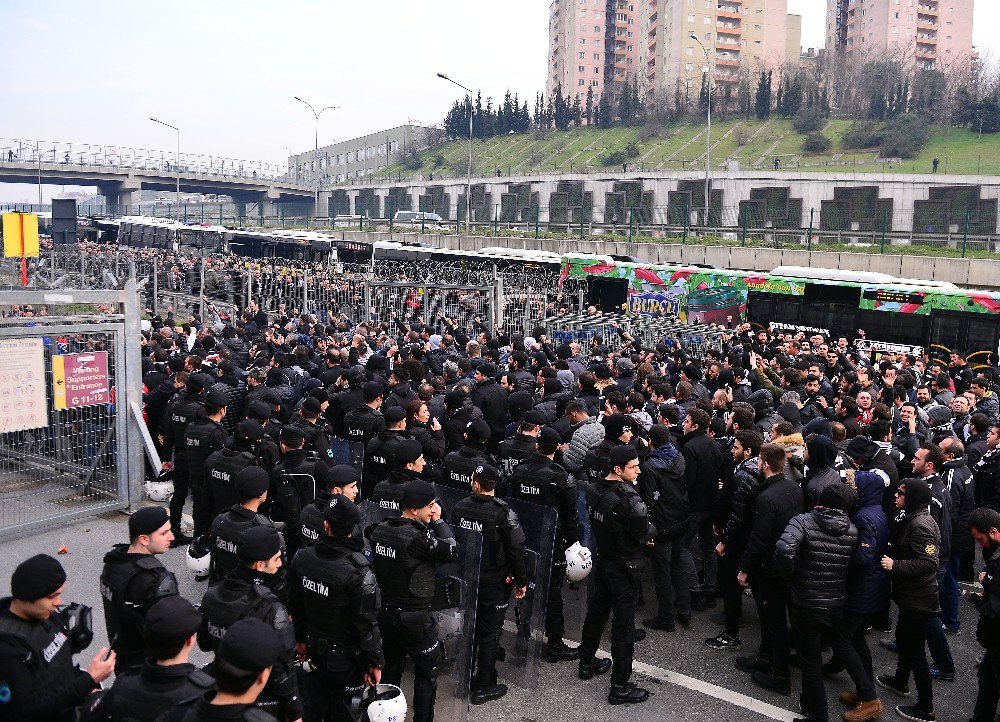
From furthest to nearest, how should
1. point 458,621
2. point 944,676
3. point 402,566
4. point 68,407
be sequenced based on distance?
point 68,407, point 944,676, point 458,621, point 402,566

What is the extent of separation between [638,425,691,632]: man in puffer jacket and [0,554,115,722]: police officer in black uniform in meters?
4.66

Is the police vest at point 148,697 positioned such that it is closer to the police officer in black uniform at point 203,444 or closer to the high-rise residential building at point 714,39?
the police officer in black uniform at point 203,444

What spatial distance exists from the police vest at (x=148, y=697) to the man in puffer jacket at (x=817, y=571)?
4.05 metres

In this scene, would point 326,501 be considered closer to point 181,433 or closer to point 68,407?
point 181,433

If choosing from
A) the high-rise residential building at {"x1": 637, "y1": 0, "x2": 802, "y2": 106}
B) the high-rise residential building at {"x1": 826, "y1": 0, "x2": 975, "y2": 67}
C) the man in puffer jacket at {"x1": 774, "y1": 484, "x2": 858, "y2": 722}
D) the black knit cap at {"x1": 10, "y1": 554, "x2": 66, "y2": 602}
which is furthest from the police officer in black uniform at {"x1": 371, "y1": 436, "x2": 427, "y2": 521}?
the high-rise residential building at {"x1": 826, "y1": 0, "x2": 975, "y2": 67}

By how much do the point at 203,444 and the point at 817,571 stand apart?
6.09m

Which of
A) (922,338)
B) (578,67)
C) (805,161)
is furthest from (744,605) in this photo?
(578,67)

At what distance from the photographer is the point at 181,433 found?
372 inches

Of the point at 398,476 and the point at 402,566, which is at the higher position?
the point at 398,476

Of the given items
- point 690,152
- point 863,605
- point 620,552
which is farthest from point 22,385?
point 690,152

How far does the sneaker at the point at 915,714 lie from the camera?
20.5ft

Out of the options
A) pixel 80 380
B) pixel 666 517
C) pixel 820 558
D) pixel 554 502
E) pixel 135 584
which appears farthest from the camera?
pixel 80 380

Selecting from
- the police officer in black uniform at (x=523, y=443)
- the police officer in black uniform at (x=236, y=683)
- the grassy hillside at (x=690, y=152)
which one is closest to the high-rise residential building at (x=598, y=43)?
the grassy hillside at (x=690, y=152)

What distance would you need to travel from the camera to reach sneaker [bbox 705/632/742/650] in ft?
24.2
